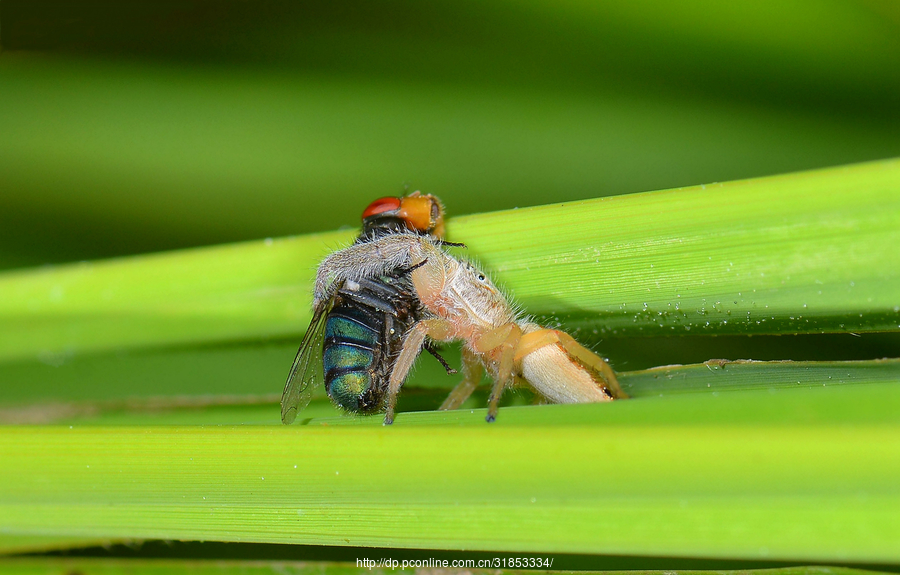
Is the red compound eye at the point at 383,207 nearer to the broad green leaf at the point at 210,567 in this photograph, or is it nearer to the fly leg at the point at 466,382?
the fly leg at the point at 466,382

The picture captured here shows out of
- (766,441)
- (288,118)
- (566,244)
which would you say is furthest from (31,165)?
(766,441)

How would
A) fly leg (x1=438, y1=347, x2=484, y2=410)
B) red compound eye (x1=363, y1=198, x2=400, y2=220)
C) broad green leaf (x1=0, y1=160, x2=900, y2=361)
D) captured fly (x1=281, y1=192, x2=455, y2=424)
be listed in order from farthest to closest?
1. red compound eye (x1=363, y1=198, x2=400, y2=220)
2. fly leg (x1=438, y1=347, x2=484, y2=410)
3. captured fly (x1=281, y1=192, x2=455, y2=424)
4. broad green leaf (x1=0, y1=160, x2=900, y2=361)

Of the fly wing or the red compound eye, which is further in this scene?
the red compound eye

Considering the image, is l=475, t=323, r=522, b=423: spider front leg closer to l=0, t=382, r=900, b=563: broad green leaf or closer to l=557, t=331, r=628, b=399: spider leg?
l=557, t=331, r=628, b=399: spider leg

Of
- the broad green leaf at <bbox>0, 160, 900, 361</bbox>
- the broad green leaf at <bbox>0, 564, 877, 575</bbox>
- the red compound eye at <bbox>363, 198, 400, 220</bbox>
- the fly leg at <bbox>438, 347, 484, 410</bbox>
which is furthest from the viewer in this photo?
the red compound eye at <bbox>363, 198, 400, 220</bbox>

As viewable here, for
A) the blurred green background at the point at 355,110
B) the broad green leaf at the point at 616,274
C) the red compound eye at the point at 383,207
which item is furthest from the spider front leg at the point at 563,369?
the blurred green background at the point at 355,110

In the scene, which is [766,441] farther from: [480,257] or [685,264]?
[480,257]

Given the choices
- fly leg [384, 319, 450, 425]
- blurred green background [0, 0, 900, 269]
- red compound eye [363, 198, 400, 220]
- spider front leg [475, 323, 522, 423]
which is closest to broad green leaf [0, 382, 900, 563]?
fly leg [384, 319, 450, 425]
